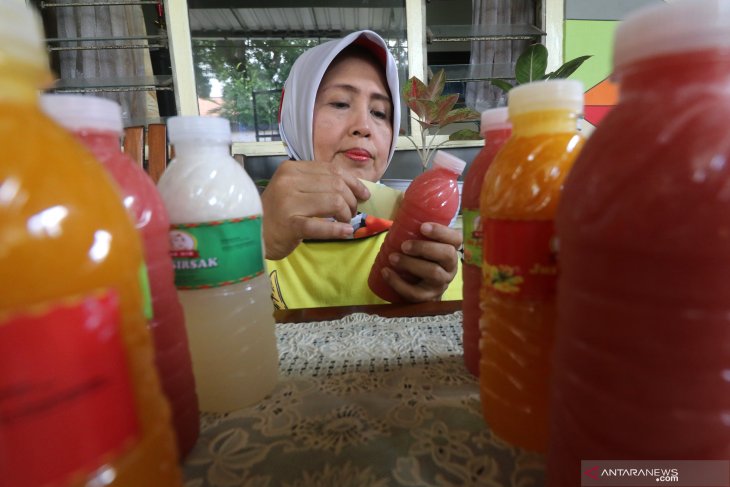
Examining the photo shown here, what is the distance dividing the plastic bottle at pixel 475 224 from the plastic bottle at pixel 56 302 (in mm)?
466

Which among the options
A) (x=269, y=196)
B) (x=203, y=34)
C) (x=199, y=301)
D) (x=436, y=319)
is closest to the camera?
(x=199, y=301)

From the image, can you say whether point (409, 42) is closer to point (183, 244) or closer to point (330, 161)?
point (330, 161)

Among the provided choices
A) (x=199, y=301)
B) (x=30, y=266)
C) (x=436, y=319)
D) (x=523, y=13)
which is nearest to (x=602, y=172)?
(x=30, y=266)

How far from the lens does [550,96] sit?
433 mm

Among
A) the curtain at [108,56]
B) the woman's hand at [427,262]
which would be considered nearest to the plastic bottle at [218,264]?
the woman's hand at [427,262]

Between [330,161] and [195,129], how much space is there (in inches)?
38.5

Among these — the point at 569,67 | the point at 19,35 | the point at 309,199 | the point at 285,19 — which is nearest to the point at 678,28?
the point at 19,35

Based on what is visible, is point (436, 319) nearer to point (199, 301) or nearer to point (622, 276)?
point (199, 301)

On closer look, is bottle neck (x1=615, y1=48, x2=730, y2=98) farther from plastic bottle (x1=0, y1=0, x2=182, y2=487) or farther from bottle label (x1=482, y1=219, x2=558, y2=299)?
plastic bottle (x1=0, y1=0, x2=182, y2=487)

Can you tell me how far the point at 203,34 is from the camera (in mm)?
2721

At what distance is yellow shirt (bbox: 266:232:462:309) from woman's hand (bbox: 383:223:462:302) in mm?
319

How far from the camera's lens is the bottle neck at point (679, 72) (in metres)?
0.28

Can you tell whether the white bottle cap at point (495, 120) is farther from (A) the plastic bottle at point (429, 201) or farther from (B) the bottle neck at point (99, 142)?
(B) the bottle neck at point (99, 142)

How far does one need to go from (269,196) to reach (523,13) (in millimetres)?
2176
